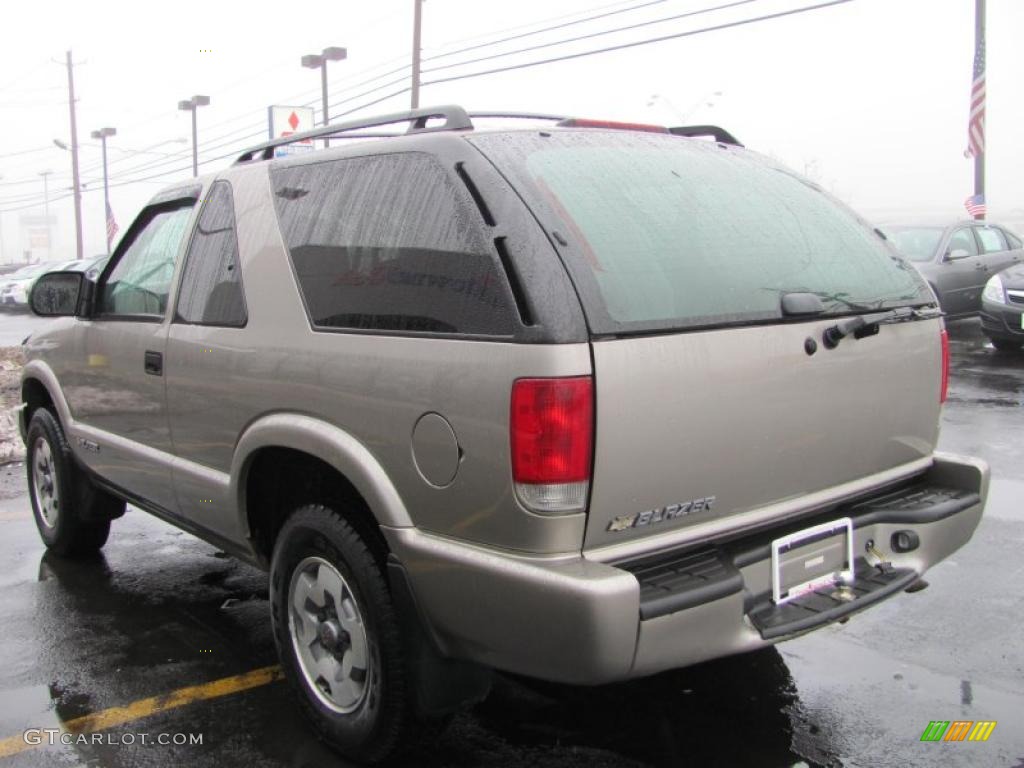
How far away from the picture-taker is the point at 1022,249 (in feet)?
48.5

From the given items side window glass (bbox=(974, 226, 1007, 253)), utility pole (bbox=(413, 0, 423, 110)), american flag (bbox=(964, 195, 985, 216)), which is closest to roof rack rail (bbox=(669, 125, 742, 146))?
side window glass (bbox=(974, 226, 1007, 253))

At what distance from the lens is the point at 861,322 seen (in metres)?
2.85

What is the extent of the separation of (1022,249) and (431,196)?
1461cm

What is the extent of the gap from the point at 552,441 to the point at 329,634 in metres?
1.14

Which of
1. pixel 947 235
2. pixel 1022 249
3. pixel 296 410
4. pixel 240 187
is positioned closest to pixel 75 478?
pixel 240 187

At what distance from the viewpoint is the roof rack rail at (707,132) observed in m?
3.64

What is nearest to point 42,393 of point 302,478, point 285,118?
point 302,478

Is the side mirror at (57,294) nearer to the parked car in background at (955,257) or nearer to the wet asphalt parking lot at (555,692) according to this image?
the wet asphalt parking lot at (555,692)

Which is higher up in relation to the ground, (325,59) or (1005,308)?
(325,59)

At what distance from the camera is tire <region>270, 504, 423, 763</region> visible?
2730mm

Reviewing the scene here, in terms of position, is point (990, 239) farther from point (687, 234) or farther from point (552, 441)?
point (552, 441)

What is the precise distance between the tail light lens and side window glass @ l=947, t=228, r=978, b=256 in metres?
12.6

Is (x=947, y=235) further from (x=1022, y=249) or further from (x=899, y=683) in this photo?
(x=899, y=683)

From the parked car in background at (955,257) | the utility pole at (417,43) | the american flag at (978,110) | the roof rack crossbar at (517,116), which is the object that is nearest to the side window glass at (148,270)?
the roof rack crossbar at (517,116)
